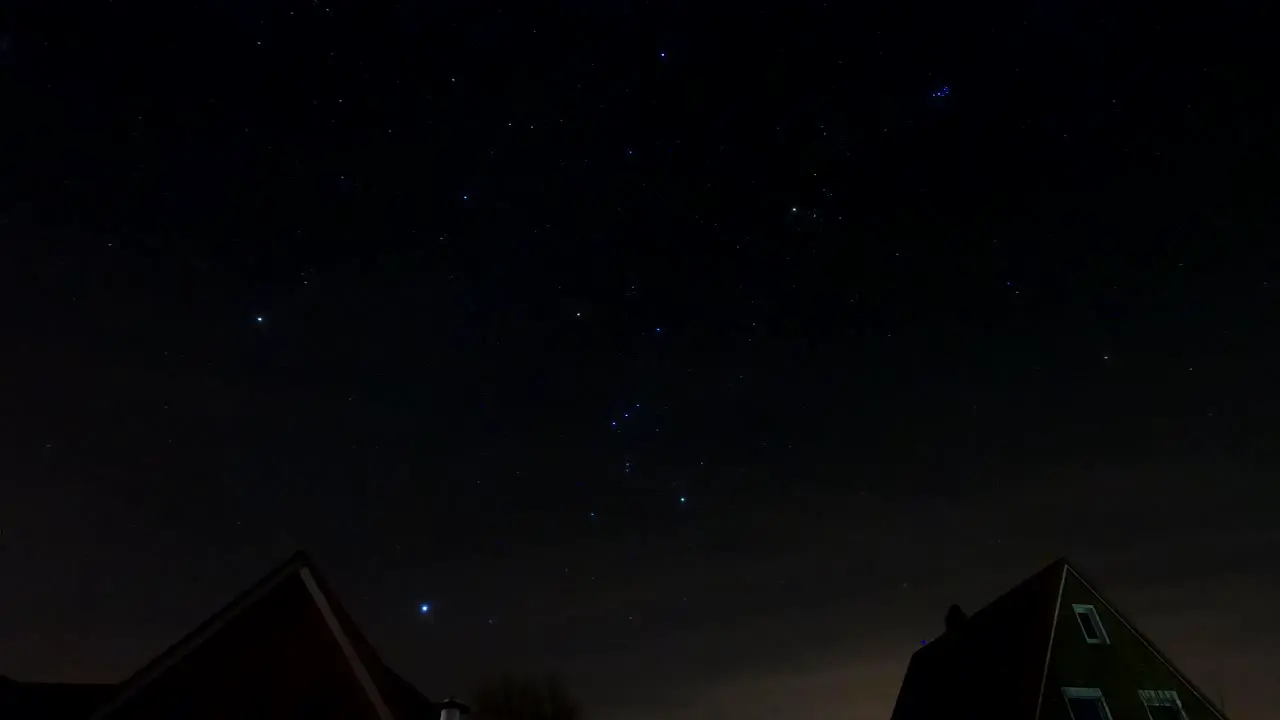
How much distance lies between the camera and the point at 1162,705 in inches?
1016

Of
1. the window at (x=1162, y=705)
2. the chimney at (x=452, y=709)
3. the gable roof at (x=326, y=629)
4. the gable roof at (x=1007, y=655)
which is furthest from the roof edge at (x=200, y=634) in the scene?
the window at (x=1162, y=705)

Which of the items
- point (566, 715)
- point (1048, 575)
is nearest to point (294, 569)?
point (1048, 575)

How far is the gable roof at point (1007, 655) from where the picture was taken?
84.8 ft

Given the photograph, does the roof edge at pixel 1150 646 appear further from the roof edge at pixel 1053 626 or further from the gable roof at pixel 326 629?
the gable roof at pixel 326 629

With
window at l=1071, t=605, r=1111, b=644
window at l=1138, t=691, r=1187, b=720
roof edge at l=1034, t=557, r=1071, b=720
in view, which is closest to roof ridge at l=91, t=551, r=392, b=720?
roof edge at l=1034, t=557, r=1071, b=720

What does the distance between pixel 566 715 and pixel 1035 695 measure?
51.6 metres

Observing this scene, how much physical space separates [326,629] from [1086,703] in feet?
78.9

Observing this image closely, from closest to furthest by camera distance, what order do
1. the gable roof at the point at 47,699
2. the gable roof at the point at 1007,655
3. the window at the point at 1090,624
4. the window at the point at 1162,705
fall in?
1. the gable roof at the point at 47,699
2. the window at the point at 1162,705
3. the gable roof at the point at 1007,655
4. the window at the point at 1090,624

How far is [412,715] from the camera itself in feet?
57.9

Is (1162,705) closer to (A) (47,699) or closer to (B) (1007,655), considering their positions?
(B) (1007,655)

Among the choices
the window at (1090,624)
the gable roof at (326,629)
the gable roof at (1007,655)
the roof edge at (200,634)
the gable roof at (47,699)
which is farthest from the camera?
the window at (1090,624)

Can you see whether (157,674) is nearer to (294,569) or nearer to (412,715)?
(294,569)

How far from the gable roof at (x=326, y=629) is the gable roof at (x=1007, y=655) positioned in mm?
20396

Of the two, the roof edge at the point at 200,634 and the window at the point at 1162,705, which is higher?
the roof edge at the point at 200,634
